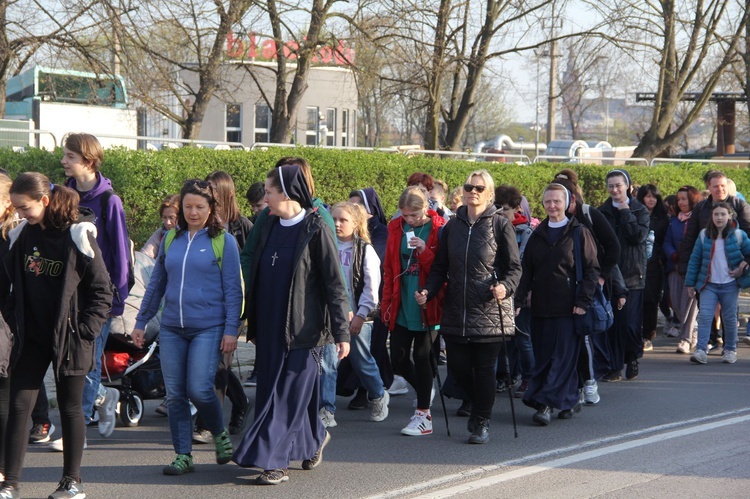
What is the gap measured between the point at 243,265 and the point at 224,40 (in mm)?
14031

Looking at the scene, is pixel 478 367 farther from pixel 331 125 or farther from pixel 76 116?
pixel 331 125

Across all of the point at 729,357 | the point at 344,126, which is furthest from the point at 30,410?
the point at 344,126

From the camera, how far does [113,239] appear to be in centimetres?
682

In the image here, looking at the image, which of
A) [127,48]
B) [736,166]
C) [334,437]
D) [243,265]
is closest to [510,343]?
[334,437]

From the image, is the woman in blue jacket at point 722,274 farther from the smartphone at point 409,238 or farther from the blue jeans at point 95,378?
the blue jeans at point 95,378

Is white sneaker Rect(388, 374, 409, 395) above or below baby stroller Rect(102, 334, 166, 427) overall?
below

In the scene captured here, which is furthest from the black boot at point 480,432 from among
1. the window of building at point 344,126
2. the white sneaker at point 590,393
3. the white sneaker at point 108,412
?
the window of building at point 344,126

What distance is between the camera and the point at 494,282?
721 cm

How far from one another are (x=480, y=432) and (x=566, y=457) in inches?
26.0

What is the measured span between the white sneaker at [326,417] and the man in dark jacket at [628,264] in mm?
3207

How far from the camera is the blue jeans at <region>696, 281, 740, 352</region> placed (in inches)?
448

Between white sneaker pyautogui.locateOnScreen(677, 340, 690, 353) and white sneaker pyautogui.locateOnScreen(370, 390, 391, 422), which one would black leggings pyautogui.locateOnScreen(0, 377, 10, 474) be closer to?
white sneaker pyautogui.locateOnScreen(370, 390, 391, 422)

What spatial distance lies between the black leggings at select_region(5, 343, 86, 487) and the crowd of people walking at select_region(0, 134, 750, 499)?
0.03ft

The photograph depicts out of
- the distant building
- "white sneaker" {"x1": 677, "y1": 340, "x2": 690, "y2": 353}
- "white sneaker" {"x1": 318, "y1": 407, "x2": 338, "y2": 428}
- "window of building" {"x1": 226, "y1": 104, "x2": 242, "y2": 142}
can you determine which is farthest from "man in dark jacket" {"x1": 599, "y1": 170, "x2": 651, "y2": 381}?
"window of building" {"x1": 226, "y1": 104, "x2": 242, "y2": 142}
